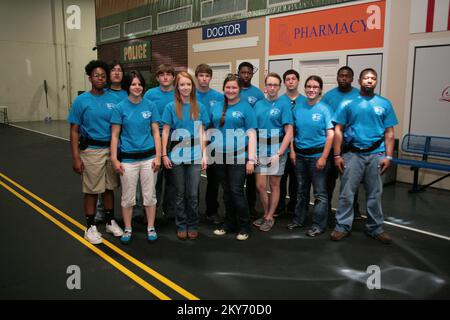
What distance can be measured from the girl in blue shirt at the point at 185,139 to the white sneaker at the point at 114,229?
2.38 feet

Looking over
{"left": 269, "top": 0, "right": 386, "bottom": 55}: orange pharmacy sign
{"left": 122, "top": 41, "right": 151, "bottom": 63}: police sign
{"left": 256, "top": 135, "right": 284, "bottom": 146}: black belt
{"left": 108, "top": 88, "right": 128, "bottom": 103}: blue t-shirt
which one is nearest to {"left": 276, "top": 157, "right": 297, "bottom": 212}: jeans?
{"left": 256, "top": 135, "right": 284, "bottom": 146}: black belt

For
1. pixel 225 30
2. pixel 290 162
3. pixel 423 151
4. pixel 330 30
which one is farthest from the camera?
pixel 225 30

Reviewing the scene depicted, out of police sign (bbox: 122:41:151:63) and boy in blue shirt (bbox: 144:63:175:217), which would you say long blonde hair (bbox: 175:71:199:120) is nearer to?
boy in blue shirt (bbox: 144:63:175:217)

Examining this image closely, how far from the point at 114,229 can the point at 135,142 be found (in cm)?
107

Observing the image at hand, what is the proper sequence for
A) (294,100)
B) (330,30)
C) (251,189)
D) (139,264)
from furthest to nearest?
(330,30) → (251,189) → (294,100) → (139,264)

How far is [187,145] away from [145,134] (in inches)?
16.9

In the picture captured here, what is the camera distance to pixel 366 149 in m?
3.98

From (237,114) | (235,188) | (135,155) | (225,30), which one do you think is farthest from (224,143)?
(225,30)

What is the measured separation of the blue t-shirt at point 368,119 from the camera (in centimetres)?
392

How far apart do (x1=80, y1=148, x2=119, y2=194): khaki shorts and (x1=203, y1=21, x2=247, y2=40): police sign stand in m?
6.19

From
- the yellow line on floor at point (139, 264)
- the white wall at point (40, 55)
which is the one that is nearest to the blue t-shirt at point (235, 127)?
the yellow line on floor at point (139, 264)

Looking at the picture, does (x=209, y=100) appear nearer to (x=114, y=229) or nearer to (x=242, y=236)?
(x=242, y=236)
